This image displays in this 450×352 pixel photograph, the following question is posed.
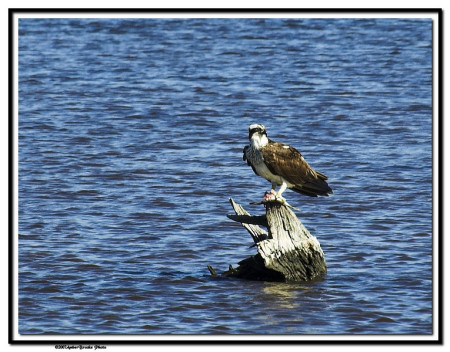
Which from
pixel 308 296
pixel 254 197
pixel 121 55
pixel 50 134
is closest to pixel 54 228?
pixel 254 197

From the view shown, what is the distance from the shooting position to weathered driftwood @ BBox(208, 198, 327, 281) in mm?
13195

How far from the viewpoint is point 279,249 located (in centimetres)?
1333

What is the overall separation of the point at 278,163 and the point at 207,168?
24.9ft

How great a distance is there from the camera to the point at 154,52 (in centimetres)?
3178

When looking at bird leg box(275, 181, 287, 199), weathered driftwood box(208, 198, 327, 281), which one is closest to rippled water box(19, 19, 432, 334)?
weathered driftwood box(208, 198, 327, 281)

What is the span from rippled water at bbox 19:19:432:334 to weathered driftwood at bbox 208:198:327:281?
27 centimetres

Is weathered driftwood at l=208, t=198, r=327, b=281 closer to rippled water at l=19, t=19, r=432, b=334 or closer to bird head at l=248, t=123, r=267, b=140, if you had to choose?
rippled water at l=19, t=19, r=432, b=334

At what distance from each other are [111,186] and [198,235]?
3.57 m

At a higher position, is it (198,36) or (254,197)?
(198,36)

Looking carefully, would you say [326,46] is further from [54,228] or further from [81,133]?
[54,228]

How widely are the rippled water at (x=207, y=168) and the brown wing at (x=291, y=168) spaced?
1368 mm
